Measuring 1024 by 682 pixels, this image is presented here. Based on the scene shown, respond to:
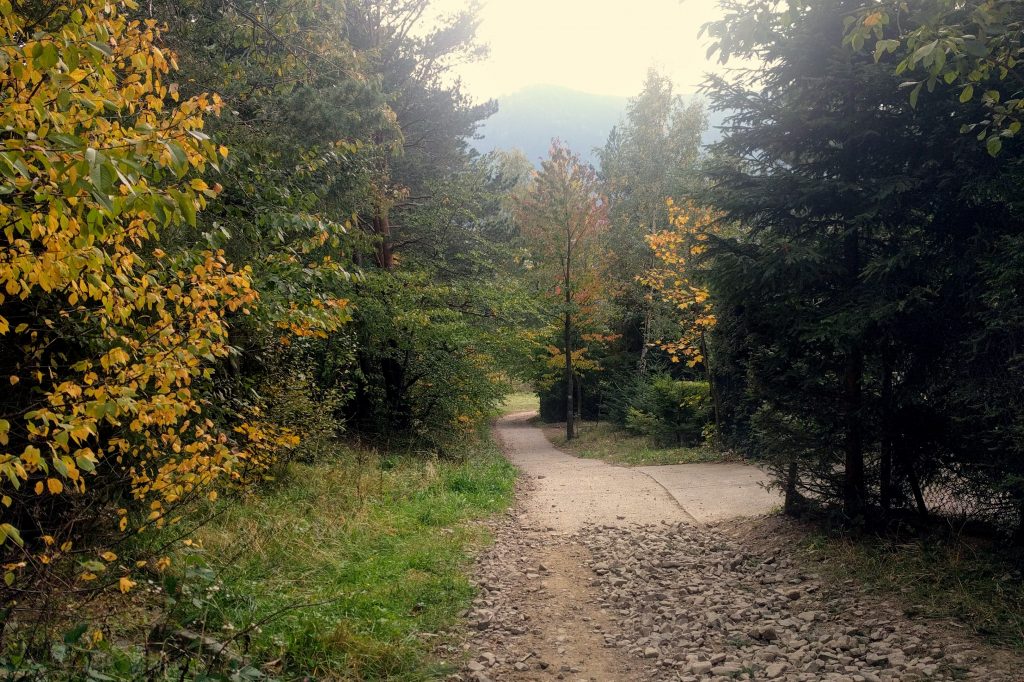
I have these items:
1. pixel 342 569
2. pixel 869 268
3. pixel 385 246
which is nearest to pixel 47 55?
pixel 342 569

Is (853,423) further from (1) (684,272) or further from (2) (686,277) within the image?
(1) (684,272)

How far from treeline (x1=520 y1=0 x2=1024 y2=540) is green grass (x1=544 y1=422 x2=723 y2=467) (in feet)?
24.7

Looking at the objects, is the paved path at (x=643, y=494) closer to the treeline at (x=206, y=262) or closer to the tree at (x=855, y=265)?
the tree at (x=855, y=265)

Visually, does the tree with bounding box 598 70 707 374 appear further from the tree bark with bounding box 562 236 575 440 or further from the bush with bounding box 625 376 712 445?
the bush with bounding box 625 376 712 445

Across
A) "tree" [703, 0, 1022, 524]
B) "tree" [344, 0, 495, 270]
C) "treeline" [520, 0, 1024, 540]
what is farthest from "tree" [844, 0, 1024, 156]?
"tree" [344, 0, 495, 270]

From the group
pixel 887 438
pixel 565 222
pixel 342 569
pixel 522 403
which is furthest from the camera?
pixel 522 403

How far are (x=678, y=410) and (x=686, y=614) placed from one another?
→ 41.0 ft

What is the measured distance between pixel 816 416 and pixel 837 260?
165cm

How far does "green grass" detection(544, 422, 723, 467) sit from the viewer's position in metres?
15.4

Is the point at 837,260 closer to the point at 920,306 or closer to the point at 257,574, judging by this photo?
the point at 920,306

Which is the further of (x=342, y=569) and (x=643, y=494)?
(x=643, y=494)

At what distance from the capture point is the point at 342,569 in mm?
5984

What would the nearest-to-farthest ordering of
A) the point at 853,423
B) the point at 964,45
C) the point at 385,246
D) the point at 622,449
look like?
the point at 964,45, the point at 853,423, the point at 385,246, the point at 622,449

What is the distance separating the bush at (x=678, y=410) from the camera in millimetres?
17250
